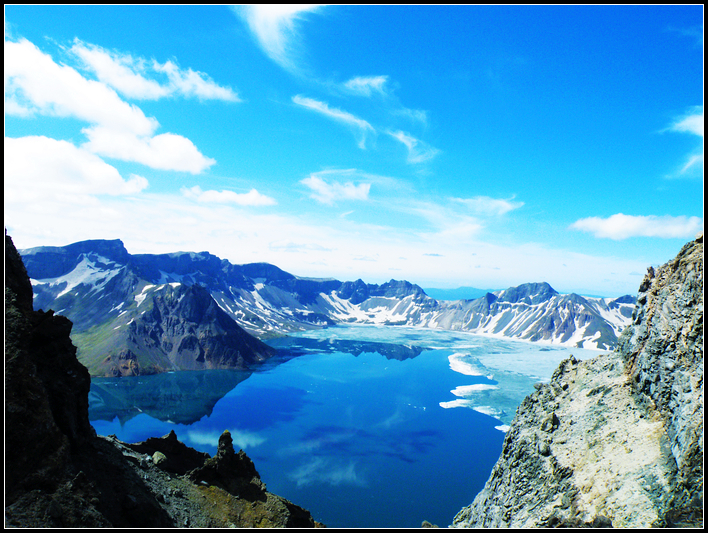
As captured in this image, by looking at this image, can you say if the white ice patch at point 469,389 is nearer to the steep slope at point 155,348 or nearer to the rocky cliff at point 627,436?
the rocky cliff at point 627,436

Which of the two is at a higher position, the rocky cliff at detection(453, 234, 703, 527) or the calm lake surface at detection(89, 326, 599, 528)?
the rocky cliff at detection(453, 234, 703, 527)

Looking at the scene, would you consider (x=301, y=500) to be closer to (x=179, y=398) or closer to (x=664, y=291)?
(x=664, y=291)

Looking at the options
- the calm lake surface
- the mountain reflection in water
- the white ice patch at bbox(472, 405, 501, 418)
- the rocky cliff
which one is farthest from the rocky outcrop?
the rocky cliff

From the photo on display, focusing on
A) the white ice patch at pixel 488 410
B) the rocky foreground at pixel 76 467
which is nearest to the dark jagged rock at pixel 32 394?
the rocky foreground at pixel 76 467

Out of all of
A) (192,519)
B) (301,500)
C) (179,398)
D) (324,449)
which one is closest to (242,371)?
(179,398)

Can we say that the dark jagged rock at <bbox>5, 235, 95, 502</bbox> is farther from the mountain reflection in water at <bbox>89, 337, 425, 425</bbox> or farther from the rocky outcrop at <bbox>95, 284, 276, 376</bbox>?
the rocky outcrop at <bbox>95, 284, 276, 376</bbox>

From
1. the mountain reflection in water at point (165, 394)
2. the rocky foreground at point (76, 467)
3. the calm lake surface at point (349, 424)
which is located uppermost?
the rocky foreground at point (76, 467)
